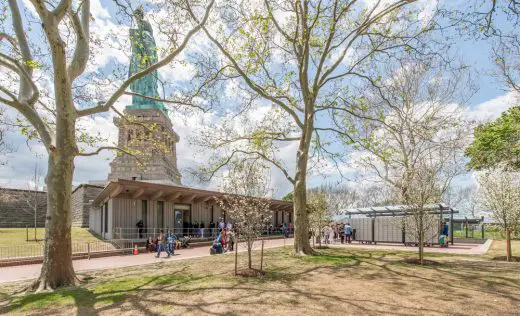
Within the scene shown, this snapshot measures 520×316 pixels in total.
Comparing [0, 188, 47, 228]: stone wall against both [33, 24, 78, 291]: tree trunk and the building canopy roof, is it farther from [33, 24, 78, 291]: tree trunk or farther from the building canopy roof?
[33, 24, 78, 291]: tree trunk

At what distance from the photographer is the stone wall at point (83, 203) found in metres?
32.7

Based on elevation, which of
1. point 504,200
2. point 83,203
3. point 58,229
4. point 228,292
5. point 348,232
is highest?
point 504,200

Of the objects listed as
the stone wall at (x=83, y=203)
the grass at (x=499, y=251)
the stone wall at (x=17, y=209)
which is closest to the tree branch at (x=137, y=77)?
the grass at (x=499, y=251)

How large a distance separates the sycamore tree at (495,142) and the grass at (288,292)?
12.0 metres

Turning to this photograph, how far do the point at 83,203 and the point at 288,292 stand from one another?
3048cm

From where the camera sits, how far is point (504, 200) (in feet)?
48.2

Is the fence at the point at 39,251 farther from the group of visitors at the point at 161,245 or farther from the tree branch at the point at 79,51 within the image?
the tree branch at the point at 79,51

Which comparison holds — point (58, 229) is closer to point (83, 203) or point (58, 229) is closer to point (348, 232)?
point (348, 232)

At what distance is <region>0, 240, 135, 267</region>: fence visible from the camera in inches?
606

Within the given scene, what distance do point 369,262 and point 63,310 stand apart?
1052 cm

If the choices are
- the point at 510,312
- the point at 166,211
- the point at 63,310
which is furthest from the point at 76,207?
the point at 510,312

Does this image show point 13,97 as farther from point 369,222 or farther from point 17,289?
point 369,222

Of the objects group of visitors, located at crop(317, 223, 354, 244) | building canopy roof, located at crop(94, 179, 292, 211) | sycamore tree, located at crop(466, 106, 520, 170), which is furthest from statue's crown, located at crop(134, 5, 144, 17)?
sycamore tree, located at crop(466, 106, 520, 170)

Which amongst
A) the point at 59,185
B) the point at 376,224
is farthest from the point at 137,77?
the point at 376,224
